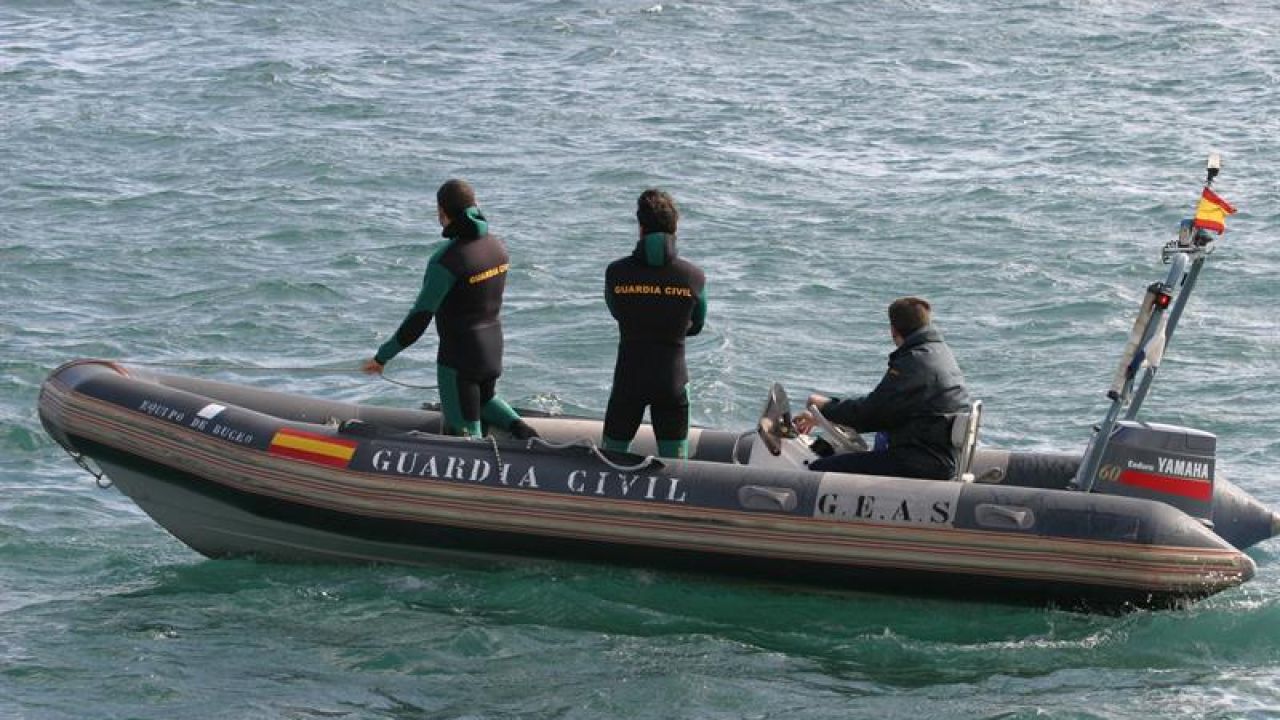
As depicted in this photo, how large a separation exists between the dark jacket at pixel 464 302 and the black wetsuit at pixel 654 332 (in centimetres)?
58

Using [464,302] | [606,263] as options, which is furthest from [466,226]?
[606,263]

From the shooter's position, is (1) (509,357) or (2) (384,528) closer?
(2) (384,528)

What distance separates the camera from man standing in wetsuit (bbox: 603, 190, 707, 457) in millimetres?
8117

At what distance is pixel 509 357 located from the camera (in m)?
13.2

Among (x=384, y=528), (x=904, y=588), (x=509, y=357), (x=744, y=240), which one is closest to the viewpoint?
(x=904, y=588)

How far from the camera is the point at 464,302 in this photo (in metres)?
8.57

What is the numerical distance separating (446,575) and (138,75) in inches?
616

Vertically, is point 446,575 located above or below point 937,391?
below

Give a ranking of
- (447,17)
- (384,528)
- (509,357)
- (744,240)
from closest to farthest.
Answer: (384,528) < (509,357) < (744,240) < (447,17)

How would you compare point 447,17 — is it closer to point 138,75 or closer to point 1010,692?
point 138,75

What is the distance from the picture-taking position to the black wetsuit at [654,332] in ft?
26.8

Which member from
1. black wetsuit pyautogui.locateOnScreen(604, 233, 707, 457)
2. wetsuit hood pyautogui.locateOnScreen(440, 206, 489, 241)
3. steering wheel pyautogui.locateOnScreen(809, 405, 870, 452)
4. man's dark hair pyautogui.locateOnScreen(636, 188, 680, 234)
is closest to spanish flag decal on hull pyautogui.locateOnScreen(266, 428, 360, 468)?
wetsuit hood pyautogui.locateOnScreen(440, 206, 489, 241)

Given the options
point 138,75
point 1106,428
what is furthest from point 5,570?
point 138,75

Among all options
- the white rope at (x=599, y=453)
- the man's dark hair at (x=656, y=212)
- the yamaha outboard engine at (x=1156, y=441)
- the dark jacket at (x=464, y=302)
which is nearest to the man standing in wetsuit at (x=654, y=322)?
the man's dark hair at (x=656, y=212)
